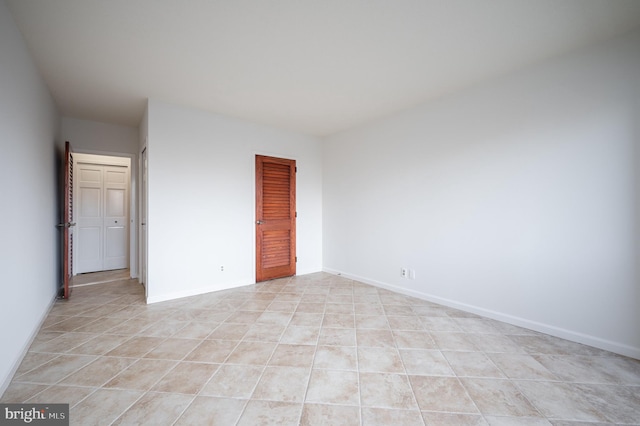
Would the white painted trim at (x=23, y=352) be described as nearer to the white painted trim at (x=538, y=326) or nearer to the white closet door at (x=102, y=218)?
the white closet door at (x=102, y=218)

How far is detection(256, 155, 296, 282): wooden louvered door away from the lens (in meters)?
4.12

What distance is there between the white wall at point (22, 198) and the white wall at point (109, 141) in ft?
3.41

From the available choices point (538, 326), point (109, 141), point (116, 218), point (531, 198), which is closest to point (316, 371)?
point (538, 326)

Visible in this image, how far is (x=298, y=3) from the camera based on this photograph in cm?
172

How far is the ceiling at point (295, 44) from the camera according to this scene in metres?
1.77

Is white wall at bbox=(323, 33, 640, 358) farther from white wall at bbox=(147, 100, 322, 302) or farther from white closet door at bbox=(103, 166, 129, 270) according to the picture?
white closet door at bbox=(103, 166, 129, 270)

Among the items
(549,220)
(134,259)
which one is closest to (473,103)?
(549,220)

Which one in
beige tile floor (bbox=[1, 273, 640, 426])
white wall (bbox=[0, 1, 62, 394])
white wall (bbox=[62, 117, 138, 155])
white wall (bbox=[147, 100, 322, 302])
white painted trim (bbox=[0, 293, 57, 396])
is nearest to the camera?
beige tile floor (bbox=[1, 273, 640, 426])

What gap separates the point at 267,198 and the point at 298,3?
2833 mm

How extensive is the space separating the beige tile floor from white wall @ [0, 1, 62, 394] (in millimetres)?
264

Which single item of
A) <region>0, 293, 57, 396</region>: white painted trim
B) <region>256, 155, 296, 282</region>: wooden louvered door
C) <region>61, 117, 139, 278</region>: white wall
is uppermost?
<region>61, 117, 139, 278</region>: white wall

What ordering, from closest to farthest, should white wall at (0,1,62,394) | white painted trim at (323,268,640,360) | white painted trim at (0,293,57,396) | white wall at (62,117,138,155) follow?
white painted trim at (0,293,57,396) < white wall at (0,1,62,394) < white painted trim at (323,268,640,360) < white wall at (62,117,138,155)

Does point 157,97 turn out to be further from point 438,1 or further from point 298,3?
point 438,1

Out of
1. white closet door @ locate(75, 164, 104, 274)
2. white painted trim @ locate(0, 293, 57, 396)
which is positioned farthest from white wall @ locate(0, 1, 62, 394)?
white closet door @ locate(75, 164, 104, 274)
